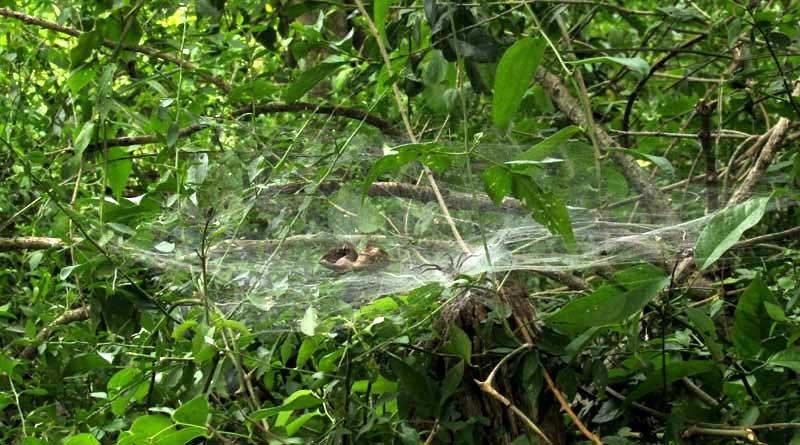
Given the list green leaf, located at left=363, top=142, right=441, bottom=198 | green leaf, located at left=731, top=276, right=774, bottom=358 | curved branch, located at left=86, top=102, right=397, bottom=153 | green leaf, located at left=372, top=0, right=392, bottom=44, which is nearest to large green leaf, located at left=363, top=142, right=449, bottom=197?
green leaf, located at left=363, top=142, right=441, bottom=198

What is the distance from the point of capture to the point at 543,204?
1.04m

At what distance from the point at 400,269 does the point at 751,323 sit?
19.8 inches

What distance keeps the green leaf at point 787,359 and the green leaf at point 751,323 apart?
45mm

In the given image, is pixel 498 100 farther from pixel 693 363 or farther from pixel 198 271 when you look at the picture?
pixel 198 271

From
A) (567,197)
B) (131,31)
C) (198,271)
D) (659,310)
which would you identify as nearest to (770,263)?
(567,197)

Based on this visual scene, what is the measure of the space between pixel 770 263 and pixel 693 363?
2.11 ft

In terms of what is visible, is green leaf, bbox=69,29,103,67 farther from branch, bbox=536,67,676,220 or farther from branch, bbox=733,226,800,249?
branch, bbox=733,226,800,249

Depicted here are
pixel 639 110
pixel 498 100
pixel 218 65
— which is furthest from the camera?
pixel 639 110

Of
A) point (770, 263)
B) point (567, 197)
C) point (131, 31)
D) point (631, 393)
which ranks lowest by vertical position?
point (770, 263)

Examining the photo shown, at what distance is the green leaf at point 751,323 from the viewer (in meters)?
1.22

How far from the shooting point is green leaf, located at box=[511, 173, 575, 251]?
1.02 metres

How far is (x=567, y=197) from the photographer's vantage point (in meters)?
1.51

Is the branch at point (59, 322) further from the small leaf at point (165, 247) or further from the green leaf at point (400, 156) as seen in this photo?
the green leaf at point (400, 156)

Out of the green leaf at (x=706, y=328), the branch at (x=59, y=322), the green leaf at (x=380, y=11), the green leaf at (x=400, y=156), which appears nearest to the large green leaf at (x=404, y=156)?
the green leaf at (x=400, y=156)
